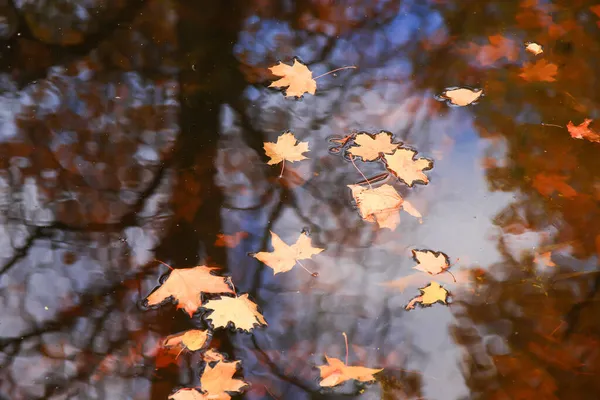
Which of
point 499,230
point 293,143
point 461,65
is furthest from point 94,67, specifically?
point 499,230

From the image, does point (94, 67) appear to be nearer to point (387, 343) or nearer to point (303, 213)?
point (303, 213)

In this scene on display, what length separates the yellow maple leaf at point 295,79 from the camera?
1.99m

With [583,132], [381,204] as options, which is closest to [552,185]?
[583,132]

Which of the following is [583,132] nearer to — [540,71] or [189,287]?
[540,71]

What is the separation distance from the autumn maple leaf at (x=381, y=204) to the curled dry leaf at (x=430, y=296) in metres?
0.23

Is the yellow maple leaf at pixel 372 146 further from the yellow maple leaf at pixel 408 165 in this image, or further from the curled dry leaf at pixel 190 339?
the curled dry leaf at pixel 190 339

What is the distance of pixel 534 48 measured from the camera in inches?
85.0

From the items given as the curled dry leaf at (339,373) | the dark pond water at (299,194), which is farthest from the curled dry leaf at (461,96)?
the curled dry leaf at (339,373)

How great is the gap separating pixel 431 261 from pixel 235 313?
2.08ft

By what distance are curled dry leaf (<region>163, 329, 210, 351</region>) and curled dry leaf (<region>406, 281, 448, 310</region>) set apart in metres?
0.62

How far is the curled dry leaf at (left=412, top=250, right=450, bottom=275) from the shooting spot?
1.61 m

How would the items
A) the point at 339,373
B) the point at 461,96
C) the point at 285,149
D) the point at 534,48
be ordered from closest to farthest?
the point at 339,373
the point at 285,149
the point at 461,96
the point at 534,48

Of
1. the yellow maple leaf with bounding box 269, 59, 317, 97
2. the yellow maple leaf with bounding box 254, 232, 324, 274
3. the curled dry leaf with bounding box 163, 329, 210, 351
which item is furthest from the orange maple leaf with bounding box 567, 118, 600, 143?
the curled dry leaf with bounding box 163, 329, 210, 351

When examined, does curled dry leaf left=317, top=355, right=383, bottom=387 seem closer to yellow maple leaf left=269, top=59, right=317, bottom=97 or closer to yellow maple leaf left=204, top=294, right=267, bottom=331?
yellow maple leaf left=204, top=294, right=267, bottom=331
